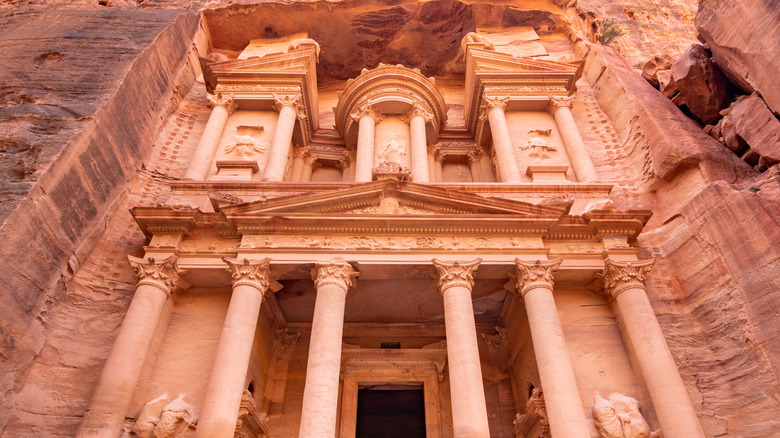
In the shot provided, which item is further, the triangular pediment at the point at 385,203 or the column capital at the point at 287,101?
the column capital at the point at 287,101

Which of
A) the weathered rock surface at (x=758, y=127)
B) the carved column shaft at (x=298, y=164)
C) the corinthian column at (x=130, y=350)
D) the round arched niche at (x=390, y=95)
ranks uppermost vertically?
the round arched niche at (x=390, y=95)

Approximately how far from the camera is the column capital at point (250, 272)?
359 inches

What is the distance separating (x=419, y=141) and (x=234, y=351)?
327 inches

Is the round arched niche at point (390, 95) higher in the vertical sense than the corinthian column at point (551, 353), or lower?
higher

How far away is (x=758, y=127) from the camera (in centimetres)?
1073

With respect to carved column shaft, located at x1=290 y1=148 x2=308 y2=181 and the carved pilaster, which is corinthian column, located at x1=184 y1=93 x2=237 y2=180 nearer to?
the carved pilaster

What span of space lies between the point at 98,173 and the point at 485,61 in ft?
37.5

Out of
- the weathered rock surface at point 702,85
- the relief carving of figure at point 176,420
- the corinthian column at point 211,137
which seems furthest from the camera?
the corinthian column at point 211,137

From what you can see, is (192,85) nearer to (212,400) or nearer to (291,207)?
(291,207)

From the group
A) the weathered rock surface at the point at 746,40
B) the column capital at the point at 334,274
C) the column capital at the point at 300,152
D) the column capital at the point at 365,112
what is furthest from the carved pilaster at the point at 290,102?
the weathered rock surface at the point at 746,40

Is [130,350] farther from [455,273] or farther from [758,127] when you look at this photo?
[758,127]

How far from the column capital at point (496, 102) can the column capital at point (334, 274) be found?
8105mm

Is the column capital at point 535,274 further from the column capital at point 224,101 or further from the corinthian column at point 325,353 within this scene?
the column capital at point 224,101

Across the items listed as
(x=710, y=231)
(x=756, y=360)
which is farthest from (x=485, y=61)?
(x=756, y=360)
